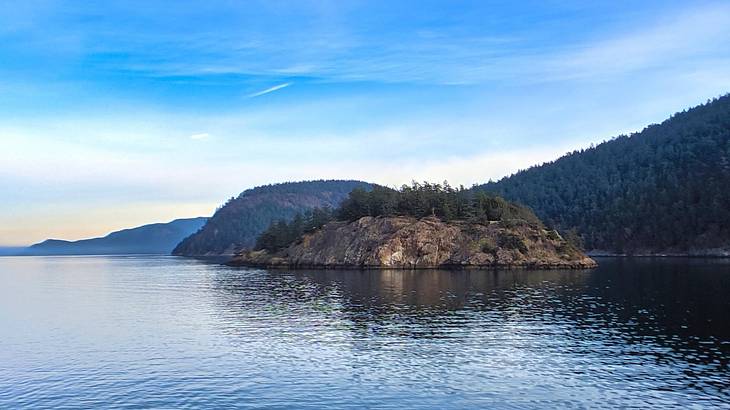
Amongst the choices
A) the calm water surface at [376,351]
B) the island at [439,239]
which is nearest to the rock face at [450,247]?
the island at [439,239]

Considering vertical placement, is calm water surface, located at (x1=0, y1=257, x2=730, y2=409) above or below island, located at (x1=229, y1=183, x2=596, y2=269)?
below

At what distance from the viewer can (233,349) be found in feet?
169

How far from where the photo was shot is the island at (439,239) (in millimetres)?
170750

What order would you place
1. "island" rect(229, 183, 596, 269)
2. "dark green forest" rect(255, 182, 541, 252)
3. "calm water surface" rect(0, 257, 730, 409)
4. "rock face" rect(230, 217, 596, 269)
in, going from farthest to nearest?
"dark green forest" rect(255, 182, 541, 252)
"island" rect(229, 183, 596, 269)
"rock face" rect(230, 217, 596, 269)
"calm water surface" rect(0, 257, 730, 409)

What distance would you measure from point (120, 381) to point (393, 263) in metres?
135

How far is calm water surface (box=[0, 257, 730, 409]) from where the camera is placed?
36656mm

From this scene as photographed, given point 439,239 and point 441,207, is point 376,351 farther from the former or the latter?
point 441,207

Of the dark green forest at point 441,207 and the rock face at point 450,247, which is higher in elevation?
the dark green forest at point 441,207

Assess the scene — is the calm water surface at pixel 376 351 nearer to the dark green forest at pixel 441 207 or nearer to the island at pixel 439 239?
the island at pixel 439 239

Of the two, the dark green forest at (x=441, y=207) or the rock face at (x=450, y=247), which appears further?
the dark green forest at (x=441, y=207)

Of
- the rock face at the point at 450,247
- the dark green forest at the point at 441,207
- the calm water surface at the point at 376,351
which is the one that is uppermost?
the dark green forest at the point at 441,207

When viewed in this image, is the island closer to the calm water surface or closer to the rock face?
the rock face

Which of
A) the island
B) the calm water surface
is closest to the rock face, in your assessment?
the island

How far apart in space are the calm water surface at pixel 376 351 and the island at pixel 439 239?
249 ft
